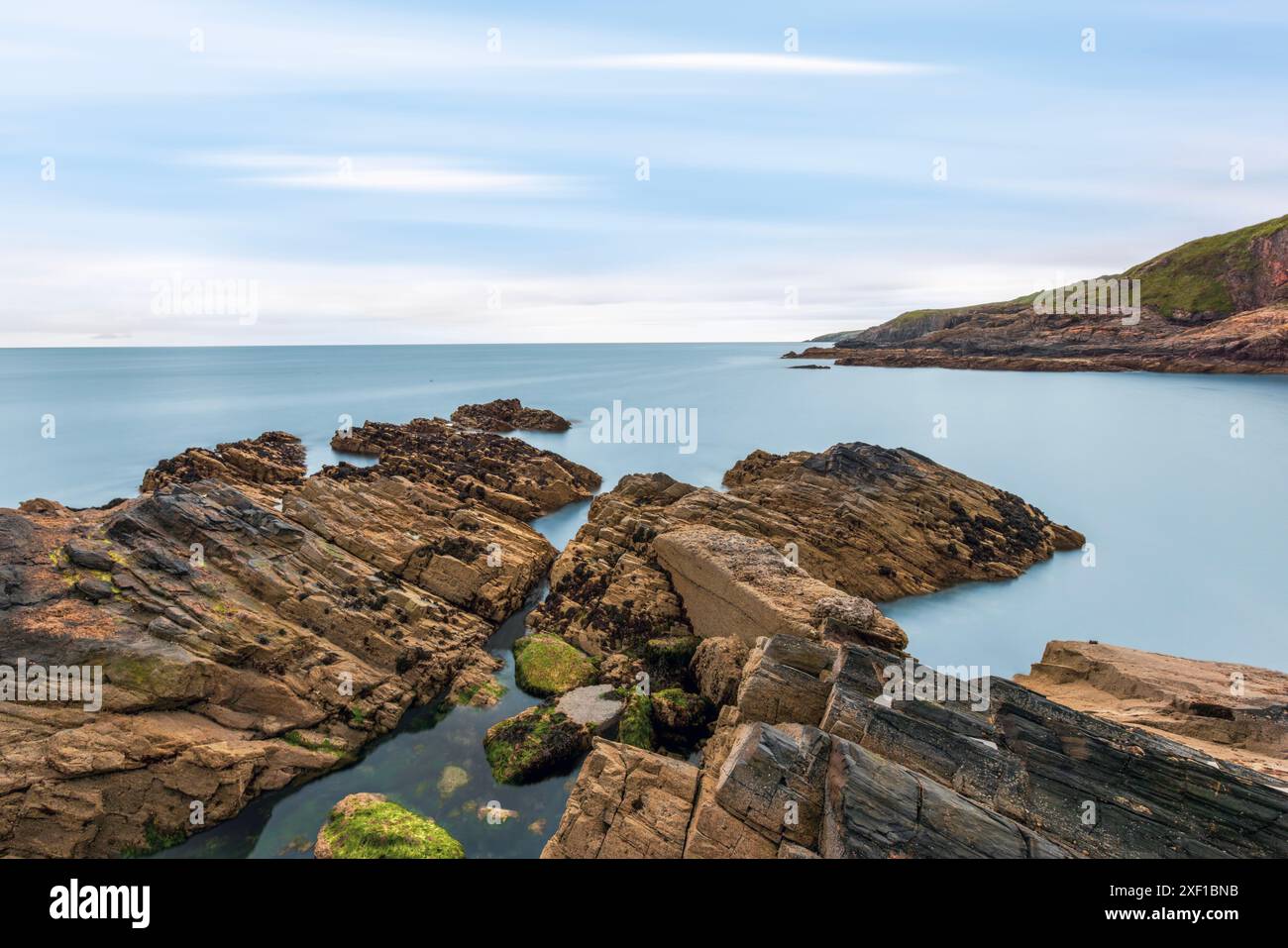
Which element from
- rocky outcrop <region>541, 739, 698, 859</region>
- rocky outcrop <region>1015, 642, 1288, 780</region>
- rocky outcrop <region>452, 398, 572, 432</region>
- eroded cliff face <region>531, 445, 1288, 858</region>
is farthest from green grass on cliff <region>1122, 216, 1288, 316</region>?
rocky outcrop <region>541, 739, 698, 859</region>

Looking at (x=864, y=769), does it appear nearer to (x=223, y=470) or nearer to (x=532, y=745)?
(x=532, y=745)

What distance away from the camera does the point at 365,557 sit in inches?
1081

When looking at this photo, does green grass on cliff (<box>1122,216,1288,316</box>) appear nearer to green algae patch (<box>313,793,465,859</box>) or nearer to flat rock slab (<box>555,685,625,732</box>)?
flat rock slab (<box>555,685,625,732</box>)

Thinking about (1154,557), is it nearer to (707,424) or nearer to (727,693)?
(727,693)

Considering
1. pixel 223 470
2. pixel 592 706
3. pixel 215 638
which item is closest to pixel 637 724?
pixel 592 706

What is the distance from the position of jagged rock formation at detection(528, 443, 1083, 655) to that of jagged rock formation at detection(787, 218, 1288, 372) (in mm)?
110178

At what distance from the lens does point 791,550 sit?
29438 mm

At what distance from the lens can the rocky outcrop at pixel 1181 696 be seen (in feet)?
49.3

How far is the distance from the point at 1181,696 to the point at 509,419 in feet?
282

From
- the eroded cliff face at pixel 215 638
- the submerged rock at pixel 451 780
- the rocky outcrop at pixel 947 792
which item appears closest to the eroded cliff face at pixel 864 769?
the rocky outcrop at pixel 947 792

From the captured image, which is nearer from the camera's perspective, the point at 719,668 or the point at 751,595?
the point at 719,668

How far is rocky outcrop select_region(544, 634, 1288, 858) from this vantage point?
449 inches

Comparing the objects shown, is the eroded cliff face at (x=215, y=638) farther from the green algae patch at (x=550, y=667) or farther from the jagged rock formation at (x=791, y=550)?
the jagged rock formation at (x=791, y=550)

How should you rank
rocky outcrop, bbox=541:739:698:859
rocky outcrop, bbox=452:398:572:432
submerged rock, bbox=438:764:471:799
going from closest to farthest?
rocky outcrop, bbox=541:739:698:859, submerged rock, bbox=438:764:471:799, rocky outcrop, bbox=452:398:572:432
